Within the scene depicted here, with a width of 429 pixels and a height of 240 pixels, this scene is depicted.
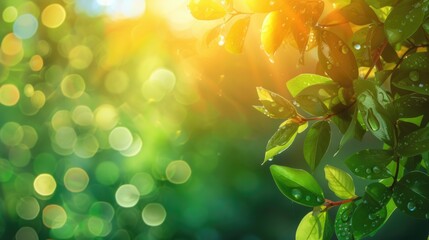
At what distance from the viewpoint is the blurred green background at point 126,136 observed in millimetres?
5773

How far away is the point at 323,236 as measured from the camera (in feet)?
3.05

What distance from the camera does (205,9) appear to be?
0.93 m

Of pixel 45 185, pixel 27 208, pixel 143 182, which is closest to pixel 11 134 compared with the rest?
pixel 45 185

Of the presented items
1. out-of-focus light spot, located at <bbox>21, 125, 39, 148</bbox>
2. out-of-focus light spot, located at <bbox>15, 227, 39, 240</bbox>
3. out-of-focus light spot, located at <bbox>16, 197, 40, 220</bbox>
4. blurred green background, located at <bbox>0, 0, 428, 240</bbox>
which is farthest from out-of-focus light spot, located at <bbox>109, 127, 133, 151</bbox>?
out-of-focus light spot, located at <bbox>15, 227, 39, 240</bbox>

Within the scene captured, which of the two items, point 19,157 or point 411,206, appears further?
point 19,157

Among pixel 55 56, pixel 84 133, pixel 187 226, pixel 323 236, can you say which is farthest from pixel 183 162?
pixel 323 236

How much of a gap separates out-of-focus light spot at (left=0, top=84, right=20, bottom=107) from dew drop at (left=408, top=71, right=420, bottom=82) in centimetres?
617

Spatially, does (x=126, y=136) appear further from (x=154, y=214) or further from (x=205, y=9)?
(x=205, y=9)

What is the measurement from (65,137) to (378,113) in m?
5.96

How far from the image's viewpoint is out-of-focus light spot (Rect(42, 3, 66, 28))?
20.2ft

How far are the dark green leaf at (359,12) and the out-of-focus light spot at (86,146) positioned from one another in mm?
5693

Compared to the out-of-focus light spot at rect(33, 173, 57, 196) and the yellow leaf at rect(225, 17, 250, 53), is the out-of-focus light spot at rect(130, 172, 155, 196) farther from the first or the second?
the yellow leaf at rect(225, 17, 250, 53)

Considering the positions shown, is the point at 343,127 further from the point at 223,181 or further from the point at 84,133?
the point at 84,133

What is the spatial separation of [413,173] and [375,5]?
244 millimetres
